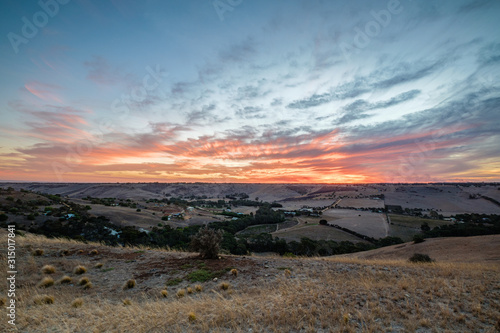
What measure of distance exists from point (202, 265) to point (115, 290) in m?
4.48

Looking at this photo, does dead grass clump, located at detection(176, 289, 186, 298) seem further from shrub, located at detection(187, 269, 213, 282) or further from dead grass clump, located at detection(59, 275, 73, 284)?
→ dead grass clump, located at detection(59, 275, 73, 284)

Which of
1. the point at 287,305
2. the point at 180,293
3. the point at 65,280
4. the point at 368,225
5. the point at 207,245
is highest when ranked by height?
the point at 287,305

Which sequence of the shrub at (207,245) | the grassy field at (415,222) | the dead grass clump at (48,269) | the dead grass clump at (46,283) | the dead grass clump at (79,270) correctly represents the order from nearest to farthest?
the dead grass clump at (46,283)
the dead grass clump at (48,269)
the dead grass clump at (79,270)
the shrub at (207,245)
the grassy field at (415,222)

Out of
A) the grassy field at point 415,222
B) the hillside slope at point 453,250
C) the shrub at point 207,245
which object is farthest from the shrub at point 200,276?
the grassy field at point 415,222

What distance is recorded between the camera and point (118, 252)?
597 inches

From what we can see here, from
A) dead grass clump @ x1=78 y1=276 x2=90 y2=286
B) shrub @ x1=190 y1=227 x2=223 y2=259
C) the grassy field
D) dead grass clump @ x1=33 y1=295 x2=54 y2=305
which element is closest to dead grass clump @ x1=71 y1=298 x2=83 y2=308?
dead grass clump @ x1=33 y1=295 x2=54 y2=305

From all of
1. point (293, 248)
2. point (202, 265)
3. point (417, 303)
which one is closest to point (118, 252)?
point (202, 265)

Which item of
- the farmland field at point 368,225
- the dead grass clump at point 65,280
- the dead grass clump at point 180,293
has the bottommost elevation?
the farmland field at point 368,225

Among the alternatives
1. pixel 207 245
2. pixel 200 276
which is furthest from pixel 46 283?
pixel 207 245

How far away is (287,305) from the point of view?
698 centimetres

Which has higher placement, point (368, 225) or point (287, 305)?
point (287, 305)

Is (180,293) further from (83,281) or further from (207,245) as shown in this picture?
(83,281)

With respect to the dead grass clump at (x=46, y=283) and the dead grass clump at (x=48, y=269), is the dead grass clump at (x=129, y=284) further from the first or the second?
the dead grass clump at (x=48, y=269)

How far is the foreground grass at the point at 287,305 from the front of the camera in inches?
236
